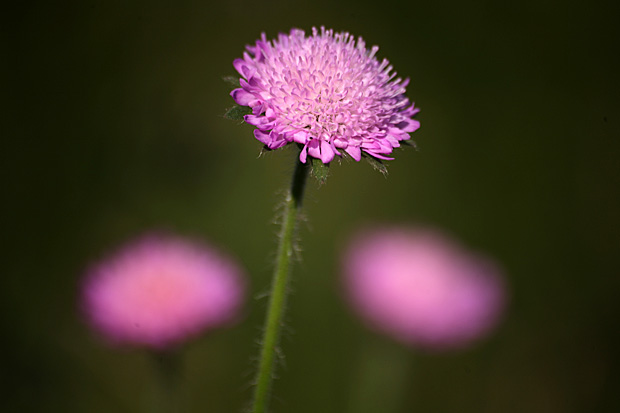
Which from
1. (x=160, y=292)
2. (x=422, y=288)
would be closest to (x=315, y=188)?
(x=160, y=292)

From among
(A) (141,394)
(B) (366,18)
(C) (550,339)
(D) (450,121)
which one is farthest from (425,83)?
(A) (141,394)

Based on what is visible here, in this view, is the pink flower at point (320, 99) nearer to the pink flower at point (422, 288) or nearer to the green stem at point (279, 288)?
the green stem at point (279, 288)

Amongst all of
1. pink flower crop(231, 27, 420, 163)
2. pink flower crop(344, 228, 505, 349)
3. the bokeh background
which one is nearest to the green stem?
pink flower crop(231, 27, 420, 163)

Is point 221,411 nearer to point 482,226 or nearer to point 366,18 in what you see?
point 482,226

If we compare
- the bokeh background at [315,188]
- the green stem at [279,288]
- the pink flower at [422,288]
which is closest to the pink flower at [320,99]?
the green stem at [279,288]

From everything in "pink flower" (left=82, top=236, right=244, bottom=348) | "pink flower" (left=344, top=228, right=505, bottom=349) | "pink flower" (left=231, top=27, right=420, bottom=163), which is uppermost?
"pink flower" (left=231, top=27, right=420, bottom=163)

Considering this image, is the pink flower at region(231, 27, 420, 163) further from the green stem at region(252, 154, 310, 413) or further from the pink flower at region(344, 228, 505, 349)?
the pink flower at region(344, 228, 505, 349)
